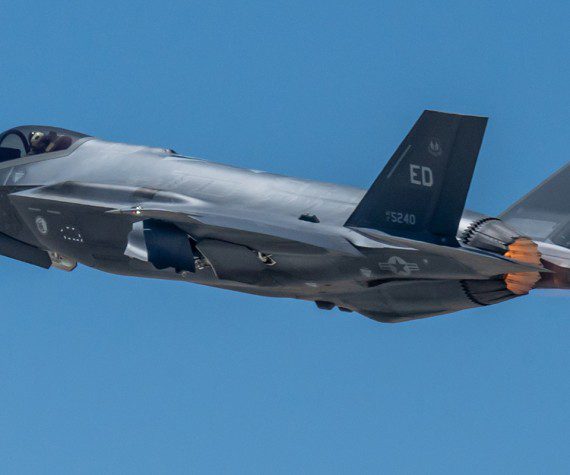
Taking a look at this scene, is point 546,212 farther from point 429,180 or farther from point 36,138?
point 36,138

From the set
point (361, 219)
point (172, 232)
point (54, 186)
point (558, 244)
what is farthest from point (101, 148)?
point (558, 244)

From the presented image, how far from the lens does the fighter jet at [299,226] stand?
114ft

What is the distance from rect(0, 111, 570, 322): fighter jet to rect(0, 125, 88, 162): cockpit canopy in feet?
0.17

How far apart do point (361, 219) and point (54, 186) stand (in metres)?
6.82

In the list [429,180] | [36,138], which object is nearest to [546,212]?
[429,180]

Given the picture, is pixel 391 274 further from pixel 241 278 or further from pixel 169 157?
pixel 169 157

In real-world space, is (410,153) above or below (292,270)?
above

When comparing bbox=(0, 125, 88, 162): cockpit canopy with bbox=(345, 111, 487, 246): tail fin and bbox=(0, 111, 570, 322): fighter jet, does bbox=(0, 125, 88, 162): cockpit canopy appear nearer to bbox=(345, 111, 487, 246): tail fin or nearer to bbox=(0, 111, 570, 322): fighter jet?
bbox=(0, 111, 570, 322): fighter jet

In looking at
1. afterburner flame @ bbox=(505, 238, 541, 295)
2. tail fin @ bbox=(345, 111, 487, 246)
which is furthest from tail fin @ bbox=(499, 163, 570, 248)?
tail fin @ bbox=(345, 111, 487, 246)

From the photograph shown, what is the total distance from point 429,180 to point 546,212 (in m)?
4.18

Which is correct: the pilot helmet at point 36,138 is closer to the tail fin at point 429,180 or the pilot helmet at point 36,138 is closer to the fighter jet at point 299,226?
the fighter jet at point 299,226

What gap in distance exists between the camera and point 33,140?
134 feet

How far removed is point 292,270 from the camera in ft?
120

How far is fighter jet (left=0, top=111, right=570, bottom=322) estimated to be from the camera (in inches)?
1366
